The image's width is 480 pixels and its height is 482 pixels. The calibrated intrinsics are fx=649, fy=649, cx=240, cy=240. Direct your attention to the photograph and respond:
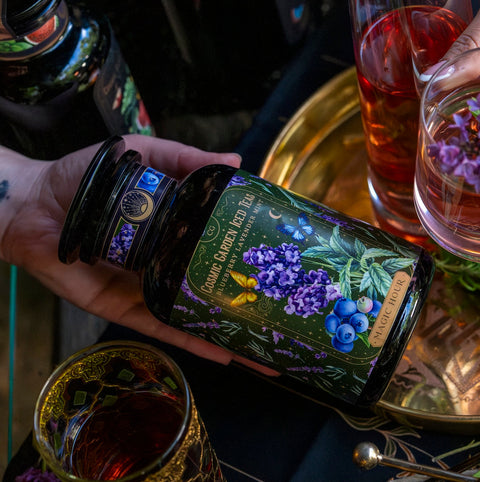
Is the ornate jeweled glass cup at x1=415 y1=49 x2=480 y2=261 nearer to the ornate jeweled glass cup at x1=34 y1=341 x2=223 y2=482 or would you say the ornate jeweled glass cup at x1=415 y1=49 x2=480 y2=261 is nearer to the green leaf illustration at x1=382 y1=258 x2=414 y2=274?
the green leaf illustration at x1=382 y1=258 x2=414 y2=274

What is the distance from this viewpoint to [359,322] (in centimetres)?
51

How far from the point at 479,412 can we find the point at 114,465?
1.06 ft

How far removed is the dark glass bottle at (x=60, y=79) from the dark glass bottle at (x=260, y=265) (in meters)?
0.18

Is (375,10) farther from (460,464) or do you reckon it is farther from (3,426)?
(3,426)

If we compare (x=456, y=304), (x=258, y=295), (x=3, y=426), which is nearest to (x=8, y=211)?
(x=3, y=426)

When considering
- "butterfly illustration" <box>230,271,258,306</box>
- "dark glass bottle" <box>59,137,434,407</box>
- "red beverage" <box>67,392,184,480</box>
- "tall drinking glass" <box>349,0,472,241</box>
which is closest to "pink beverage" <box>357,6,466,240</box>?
"tall drinking glass" <box>349,0,472,241</box>

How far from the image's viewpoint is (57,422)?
486 millimetres

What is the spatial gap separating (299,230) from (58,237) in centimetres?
29

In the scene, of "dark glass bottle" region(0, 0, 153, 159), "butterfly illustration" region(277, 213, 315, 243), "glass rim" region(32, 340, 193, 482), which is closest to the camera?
"glass rim" region(32, 340, 193, 482)

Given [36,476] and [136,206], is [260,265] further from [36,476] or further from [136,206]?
[36,476]

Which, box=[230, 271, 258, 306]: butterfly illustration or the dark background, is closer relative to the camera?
box=[230, 271, 258, 306]: butterfly illustration

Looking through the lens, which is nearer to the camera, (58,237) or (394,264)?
(394,264)

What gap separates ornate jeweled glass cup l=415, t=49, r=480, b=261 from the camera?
442 mm

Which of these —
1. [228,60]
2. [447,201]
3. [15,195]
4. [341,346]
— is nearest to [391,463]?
[341,346]
